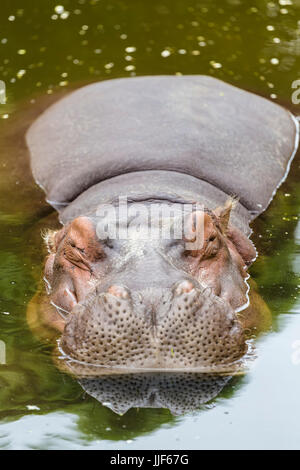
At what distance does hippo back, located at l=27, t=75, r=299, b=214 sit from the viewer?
6.13 metres

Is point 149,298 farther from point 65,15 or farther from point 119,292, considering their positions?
point 65,15

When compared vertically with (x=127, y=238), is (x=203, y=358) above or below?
below

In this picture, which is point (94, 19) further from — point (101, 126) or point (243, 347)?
point (243, 347)

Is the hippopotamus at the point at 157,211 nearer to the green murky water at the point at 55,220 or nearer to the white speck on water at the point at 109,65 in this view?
the green murky water at the point at 55,220

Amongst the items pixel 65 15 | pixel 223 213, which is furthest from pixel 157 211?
pixel 65 15

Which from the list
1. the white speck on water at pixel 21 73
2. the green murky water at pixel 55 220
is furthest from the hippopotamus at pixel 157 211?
the white speck on water at pixel 21 73

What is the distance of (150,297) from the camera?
13.6 ft

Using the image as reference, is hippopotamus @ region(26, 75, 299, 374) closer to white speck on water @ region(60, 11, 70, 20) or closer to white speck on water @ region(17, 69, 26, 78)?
white speck on water @ region(17, 69, 26, 78)

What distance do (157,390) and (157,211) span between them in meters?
1.05

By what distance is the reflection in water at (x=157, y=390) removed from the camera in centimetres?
411

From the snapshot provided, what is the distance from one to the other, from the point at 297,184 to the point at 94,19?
406 centimetres

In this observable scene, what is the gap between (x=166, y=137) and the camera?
6.19m

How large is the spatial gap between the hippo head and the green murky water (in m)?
0.21
